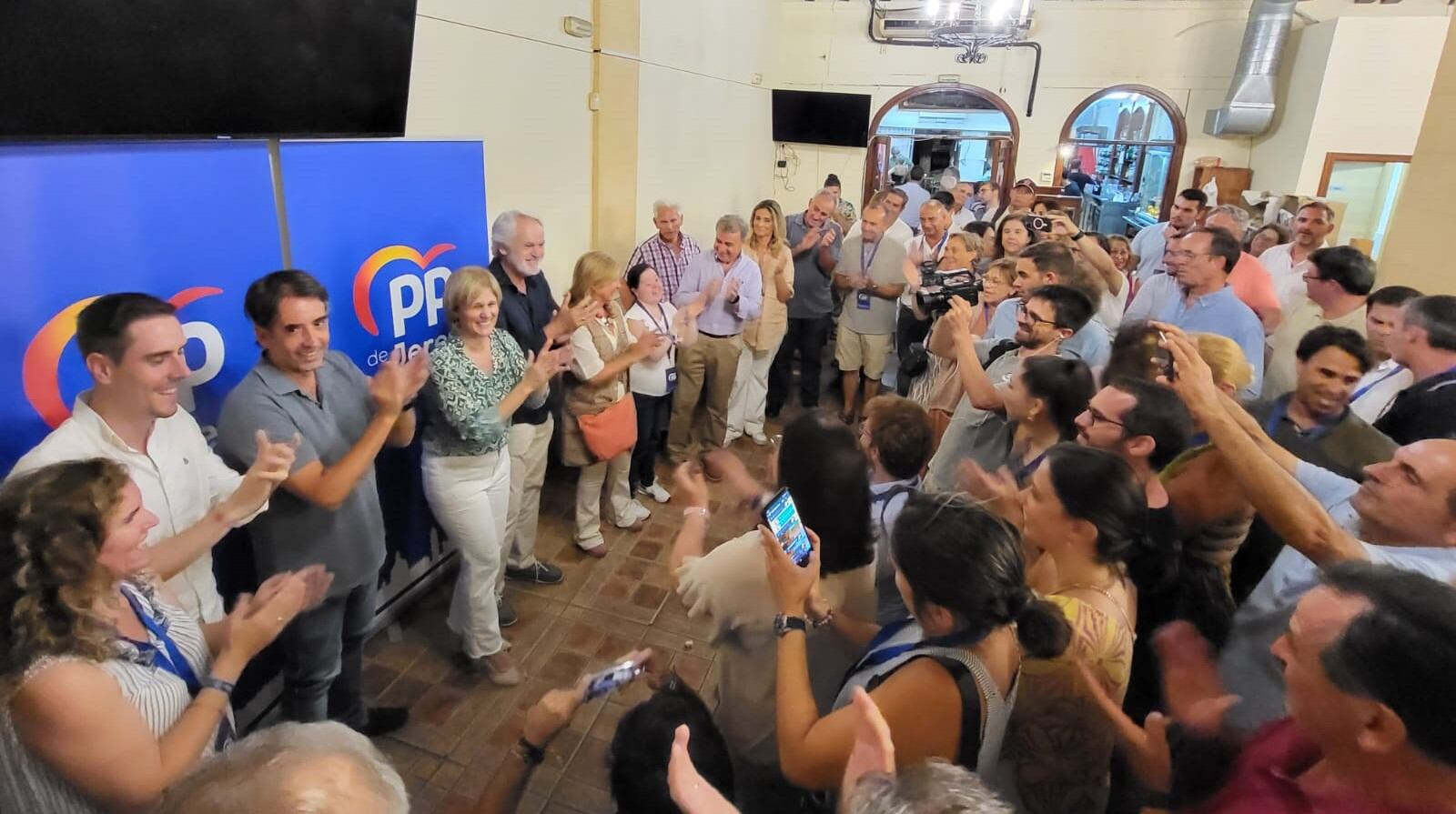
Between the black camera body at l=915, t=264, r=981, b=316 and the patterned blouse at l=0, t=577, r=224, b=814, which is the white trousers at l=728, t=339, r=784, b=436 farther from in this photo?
the patterned blouse at l=0, t=577, r=224, b=814

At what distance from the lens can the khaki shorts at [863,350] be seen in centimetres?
529

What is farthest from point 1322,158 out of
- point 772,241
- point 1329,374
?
point 1329,374

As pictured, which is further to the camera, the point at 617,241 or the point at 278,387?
the point at 617,241

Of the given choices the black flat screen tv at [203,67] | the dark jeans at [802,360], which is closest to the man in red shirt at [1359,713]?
the black flat screen tv at [203,67]

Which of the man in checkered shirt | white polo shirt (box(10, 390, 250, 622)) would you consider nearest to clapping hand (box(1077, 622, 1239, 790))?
white polo shirt (box(10, 390, 250, 622))

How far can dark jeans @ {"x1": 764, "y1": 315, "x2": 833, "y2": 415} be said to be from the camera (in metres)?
5.47

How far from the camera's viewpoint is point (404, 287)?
2.89 m

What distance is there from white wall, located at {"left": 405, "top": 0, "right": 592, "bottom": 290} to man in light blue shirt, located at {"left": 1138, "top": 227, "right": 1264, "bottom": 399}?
3109mm

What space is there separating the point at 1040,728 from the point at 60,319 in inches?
92.8

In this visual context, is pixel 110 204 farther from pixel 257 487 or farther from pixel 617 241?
pixel 617 241

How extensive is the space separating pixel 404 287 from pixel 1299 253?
4.96 m

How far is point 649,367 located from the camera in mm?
3857

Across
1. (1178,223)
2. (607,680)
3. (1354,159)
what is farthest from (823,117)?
(607,680)

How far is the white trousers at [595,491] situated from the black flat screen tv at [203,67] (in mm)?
1745
